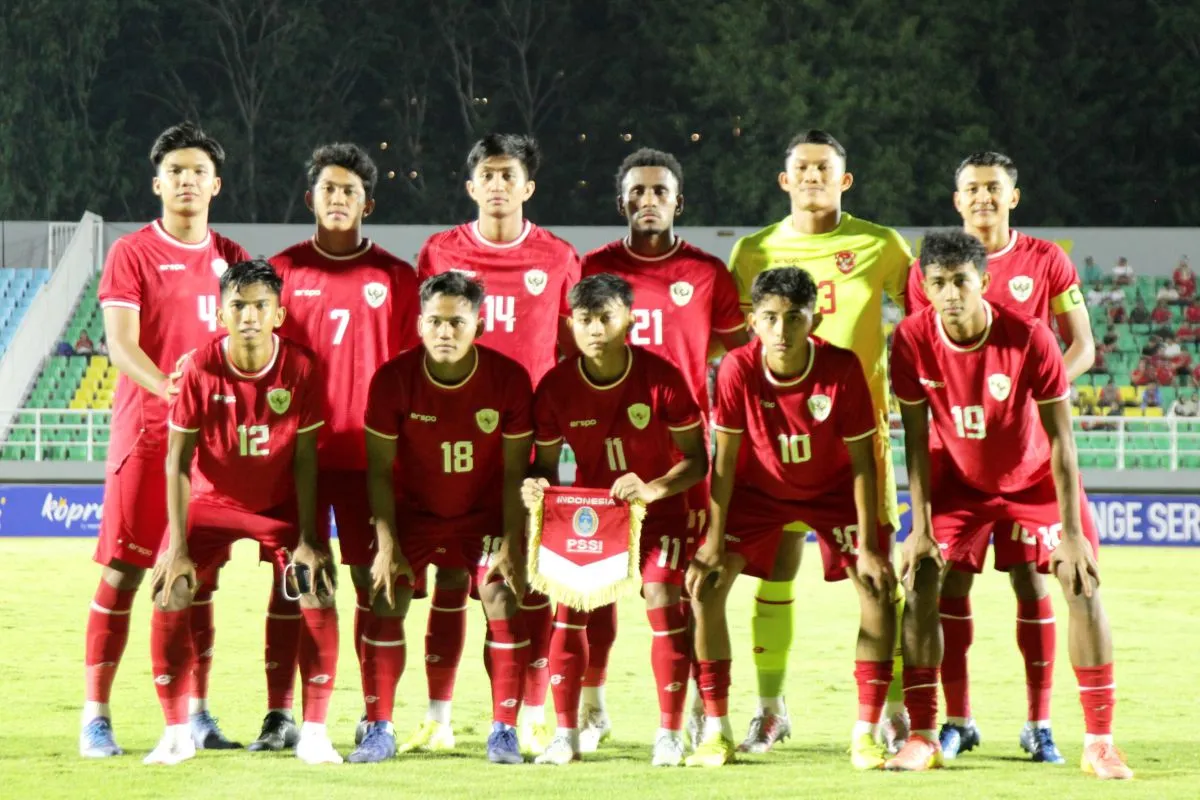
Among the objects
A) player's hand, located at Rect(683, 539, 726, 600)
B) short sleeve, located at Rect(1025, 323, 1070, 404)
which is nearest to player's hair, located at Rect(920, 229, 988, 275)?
short sleeve, located at Rect(1025, 323, 1070, 404)

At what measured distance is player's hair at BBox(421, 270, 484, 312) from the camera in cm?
618

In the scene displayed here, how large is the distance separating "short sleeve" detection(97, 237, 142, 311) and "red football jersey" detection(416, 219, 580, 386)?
1.03m

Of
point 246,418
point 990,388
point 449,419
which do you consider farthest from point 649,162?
point 246,418

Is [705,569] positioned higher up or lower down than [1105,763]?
higher up

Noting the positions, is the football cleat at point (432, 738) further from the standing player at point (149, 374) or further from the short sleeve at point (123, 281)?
the short sleeve at point (123, 281)

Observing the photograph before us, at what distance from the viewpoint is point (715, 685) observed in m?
6.14

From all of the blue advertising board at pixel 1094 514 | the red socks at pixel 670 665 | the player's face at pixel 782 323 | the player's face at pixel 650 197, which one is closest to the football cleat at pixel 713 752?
the red socks at pixel 670 665

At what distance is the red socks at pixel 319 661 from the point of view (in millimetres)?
6141

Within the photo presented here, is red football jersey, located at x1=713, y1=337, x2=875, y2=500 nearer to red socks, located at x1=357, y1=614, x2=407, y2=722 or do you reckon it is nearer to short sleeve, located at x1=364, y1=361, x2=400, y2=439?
short sleeve, located at x1=364, y1=361, x2=400, y2=439

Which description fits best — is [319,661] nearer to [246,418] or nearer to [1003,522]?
[246,418]

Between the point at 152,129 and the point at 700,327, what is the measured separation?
33143 millimetres

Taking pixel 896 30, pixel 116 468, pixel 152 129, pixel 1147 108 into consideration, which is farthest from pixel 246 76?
pixel 116 468

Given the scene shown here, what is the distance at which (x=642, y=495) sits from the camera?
612 centimetres

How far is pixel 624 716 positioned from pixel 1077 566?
7.51ft
